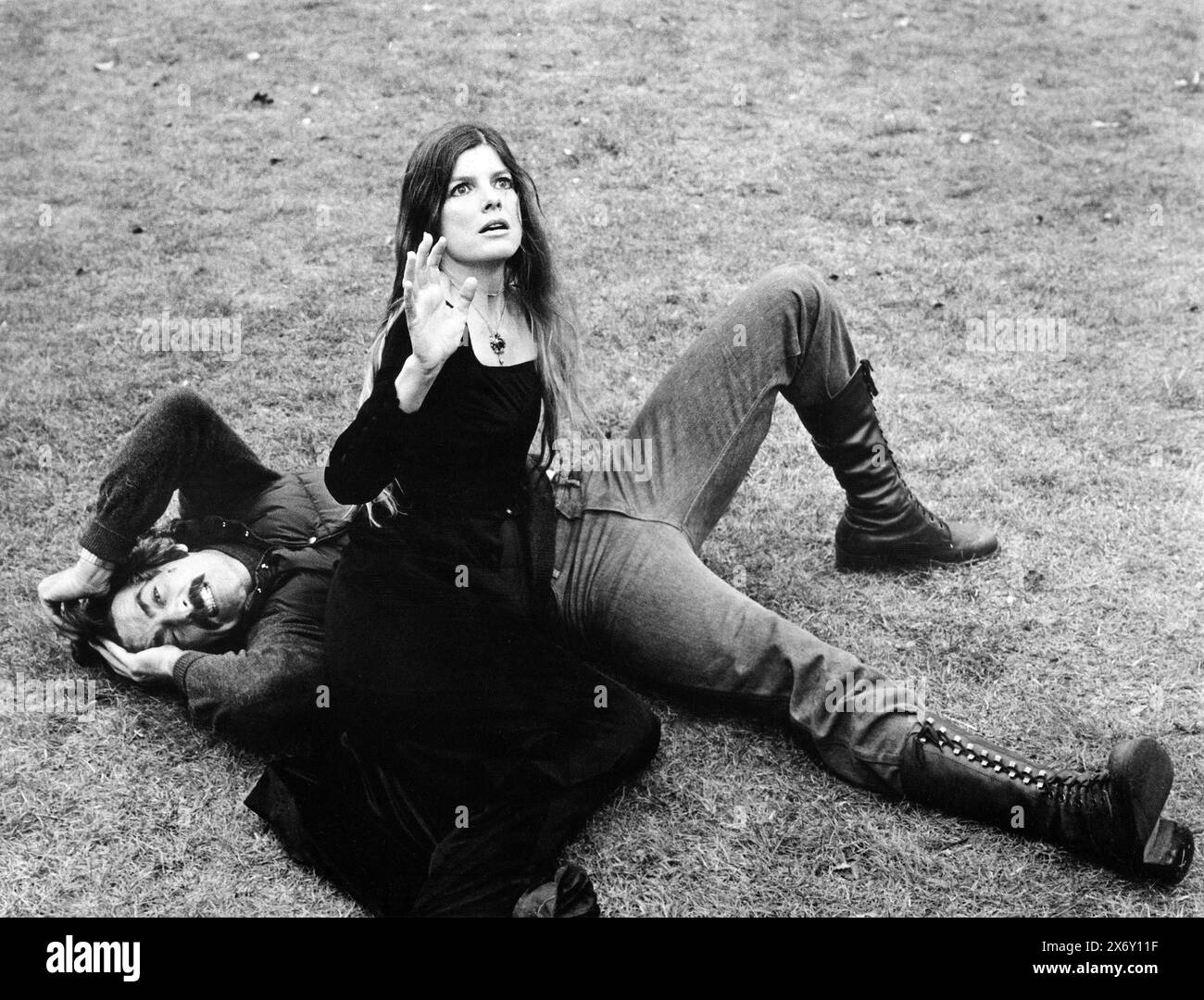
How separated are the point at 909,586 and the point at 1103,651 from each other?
66 cm

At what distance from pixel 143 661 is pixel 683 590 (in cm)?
166

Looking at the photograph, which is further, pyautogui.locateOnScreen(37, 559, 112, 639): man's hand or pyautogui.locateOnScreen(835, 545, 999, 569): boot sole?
pyautogui.locateOnScreen(835, 545, 999, 569): boot sole

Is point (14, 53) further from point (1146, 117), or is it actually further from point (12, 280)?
point (1146, 117)

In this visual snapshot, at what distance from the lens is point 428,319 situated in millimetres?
2957

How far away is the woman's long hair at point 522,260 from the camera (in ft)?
10.8

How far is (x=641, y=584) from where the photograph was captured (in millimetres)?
3398

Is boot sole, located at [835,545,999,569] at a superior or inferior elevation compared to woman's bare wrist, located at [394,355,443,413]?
inferior

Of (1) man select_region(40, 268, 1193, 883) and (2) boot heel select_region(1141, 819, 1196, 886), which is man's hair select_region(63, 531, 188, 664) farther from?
(2) boot heel select_region(1141, 819, 1196, 886)

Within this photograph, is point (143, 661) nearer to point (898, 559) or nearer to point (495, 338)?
point (495, 338)

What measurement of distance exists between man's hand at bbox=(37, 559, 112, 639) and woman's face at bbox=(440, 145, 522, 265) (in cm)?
144

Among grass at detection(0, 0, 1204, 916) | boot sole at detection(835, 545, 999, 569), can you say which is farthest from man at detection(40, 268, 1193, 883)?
boot sole at detection(835, 545, 999, 569)

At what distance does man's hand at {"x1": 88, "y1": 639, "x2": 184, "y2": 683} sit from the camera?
141 inches

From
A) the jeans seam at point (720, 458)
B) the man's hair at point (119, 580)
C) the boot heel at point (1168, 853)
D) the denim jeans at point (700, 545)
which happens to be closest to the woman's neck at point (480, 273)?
the denim jeans at point (700, 545)

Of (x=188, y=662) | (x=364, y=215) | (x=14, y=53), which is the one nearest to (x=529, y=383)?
(x=188, y=662)
